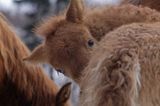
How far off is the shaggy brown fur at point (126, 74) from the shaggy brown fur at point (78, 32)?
2.19 feet

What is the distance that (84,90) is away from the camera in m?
1.96

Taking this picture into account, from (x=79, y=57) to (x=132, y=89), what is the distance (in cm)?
98

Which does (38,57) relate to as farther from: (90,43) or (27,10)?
(27,10)

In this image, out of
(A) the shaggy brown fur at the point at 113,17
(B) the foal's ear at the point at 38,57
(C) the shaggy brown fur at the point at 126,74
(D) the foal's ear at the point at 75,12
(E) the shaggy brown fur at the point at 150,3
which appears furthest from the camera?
(E) the shaggy brown fur at the point at 150,3

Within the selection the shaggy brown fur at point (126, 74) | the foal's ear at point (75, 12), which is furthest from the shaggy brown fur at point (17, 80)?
the shaggy brown fur at point (126, 74)

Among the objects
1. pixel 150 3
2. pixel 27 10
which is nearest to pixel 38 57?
pixel 150 3

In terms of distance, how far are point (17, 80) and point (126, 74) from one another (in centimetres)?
130

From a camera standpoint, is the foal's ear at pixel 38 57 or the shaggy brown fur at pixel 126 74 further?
the foal's ear at pixel 38 57

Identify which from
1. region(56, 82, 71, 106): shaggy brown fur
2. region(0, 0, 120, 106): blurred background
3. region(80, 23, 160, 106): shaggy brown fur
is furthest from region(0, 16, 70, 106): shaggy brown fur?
region(0, 0, 120, 106): blurred background

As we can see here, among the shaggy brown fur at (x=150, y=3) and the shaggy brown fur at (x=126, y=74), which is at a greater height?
the shaggy brown fur at (x=126, y=74)

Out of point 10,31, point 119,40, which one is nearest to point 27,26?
point 10,31

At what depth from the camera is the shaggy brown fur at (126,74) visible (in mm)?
1764

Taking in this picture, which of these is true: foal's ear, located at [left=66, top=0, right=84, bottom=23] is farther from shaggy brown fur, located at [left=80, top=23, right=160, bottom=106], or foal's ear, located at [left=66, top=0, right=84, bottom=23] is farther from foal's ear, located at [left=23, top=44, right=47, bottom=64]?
shaggy brown fur, located at [left=80, top=23, right=160, bottom=106]

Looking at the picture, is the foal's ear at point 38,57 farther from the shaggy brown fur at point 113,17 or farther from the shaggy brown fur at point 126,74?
the shaggy brown fur at point 126,74
